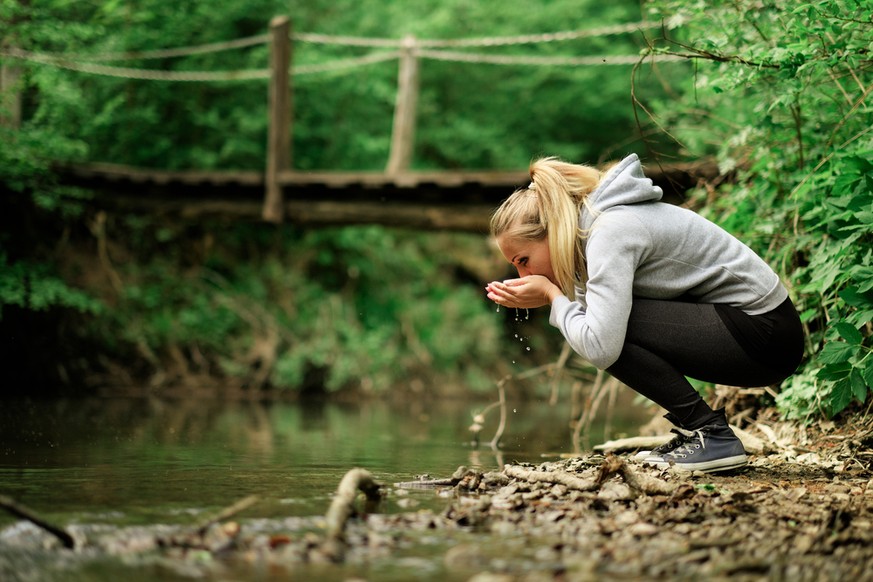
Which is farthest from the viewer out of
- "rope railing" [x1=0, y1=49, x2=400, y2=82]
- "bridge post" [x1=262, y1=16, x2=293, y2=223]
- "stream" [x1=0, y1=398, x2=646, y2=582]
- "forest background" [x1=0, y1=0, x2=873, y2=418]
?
"bridge post" [x1=262, y1=16, x2=293, y2=223]

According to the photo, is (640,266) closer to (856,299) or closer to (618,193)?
(618,193)

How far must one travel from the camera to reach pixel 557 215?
114 inches

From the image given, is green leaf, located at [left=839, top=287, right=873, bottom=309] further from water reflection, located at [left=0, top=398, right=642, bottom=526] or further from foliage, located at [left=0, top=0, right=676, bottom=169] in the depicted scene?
foliage, located at [left=0, top=0, right=676, bottom=169]

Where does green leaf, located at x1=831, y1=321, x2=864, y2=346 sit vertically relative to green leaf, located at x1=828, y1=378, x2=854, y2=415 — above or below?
above

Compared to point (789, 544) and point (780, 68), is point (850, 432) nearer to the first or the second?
point (780, 68)

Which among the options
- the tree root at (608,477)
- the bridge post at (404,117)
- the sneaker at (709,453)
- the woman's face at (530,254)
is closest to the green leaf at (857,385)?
the sneaker at (709,453)

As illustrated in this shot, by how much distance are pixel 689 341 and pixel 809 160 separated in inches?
62.6

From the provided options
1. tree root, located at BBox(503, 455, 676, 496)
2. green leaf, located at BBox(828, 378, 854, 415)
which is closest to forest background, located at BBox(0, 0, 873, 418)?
green leaf, located at BBox(828, 378, 854, 415)

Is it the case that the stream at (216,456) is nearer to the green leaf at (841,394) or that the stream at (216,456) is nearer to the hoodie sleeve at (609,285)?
the hoodie sleeve at (609,285)

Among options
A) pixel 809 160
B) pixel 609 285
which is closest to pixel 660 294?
pixel 609 285

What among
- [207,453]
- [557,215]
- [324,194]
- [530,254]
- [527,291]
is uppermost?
[324,194]

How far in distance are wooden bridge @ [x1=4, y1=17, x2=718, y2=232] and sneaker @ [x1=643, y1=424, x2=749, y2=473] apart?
502 cm

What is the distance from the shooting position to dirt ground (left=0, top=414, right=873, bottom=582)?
175cm

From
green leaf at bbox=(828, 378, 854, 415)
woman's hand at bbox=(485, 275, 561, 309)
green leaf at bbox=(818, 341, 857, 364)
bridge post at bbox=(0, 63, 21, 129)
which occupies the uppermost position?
bridge post at bbox=(0, 63, 21, 129)
